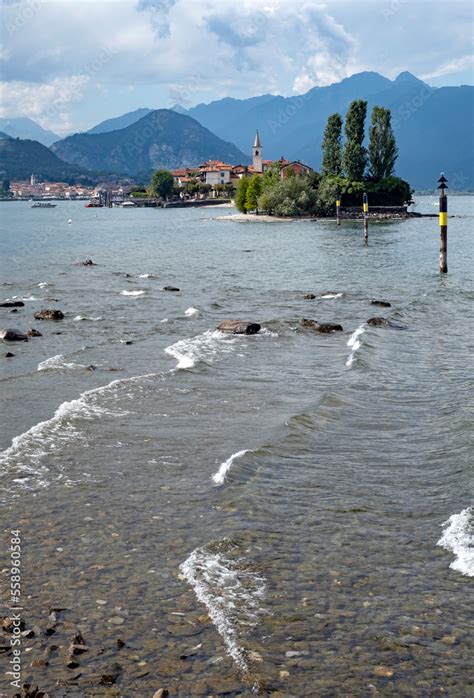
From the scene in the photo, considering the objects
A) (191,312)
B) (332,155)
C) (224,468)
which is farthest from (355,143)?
(224,468)

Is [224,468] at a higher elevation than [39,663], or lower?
higher

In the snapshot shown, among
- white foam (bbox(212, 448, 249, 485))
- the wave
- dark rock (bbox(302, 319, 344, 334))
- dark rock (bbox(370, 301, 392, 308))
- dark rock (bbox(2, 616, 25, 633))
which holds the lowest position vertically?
dark rock (bbox(2, 616, 25, 633))

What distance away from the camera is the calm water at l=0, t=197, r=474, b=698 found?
782cm

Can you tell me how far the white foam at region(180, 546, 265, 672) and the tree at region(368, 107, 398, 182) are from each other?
479 feet

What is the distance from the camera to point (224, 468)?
44.2 feet

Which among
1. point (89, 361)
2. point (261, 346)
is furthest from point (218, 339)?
point (89, 361)

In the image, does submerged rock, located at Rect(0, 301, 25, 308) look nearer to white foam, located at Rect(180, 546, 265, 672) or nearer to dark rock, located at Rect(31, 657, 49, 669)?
white foam, located at Rect(180, 546, 265, 672)

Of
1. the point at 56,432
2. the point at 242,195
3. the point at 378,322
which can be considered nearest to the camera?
the point at 56,432

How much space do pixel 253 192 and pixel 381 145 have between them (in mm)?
30771

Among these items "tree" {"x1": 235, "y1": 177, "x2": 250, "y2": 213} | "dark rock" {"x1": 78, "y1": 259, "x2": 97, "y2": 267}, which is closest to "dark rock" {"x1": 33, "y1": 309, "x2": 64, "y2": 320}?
"dark rock" {"x1": 78, "y1": 259, "x2": 97, "y2": 267}

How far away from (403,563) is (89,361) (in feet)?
51.1

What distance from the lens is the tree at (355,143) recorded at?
467 feet

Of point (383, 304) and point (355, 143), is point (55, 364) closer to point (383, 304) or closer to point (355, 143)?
point (383, 304)

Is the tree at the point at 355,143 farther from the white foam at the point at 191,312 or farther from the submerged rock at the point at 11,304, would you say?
the submerged rock at the point at 11,304
